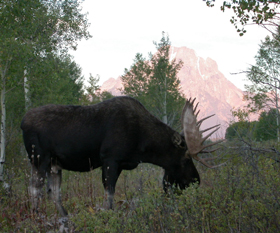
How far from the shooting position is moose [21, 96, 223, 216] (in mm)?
5723

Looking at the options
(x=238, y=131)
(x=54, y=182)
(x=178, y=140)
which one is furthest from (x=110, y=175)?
(x=238, y=131)

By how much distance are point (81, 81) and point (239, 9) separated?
45.4 m

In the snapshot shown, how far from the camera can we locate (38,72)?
1223 cm

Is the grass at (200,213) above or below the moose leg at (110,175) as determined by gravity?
below

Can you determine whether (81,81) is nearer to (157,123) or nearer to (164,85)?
(164,85)

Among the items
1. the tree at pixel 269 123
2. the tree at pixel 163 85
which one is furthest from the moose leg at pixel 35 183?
the tree at pixel 163 85

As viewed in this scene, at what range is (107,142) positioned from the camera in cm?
569

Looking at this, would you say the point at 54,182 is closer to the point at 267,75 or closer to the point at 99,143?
Answer: the point at 99,143

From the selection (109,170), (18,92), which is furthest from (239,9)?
(18,92)

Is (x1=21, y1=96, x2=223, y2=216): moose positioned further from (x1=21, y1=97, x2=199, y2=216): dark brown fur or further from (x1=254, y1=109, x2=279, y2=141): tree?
(x1=254, y1=109, x2=279, y2=141): tree

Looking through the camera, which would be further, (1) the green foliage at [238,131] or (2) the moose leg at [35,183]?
(2) the moose leg at [35,183]

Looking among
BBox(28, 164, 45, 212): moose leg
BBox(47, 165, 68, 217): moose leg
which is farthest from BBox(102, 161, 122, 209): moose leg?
BBox(28, 164, 45, 212): moose leg

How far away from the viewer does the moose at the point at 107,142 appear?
18.8 feet

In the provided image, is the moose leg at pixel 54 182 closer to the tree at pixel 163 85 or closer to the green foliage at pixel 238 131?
the green foliage at pixel 238 131
